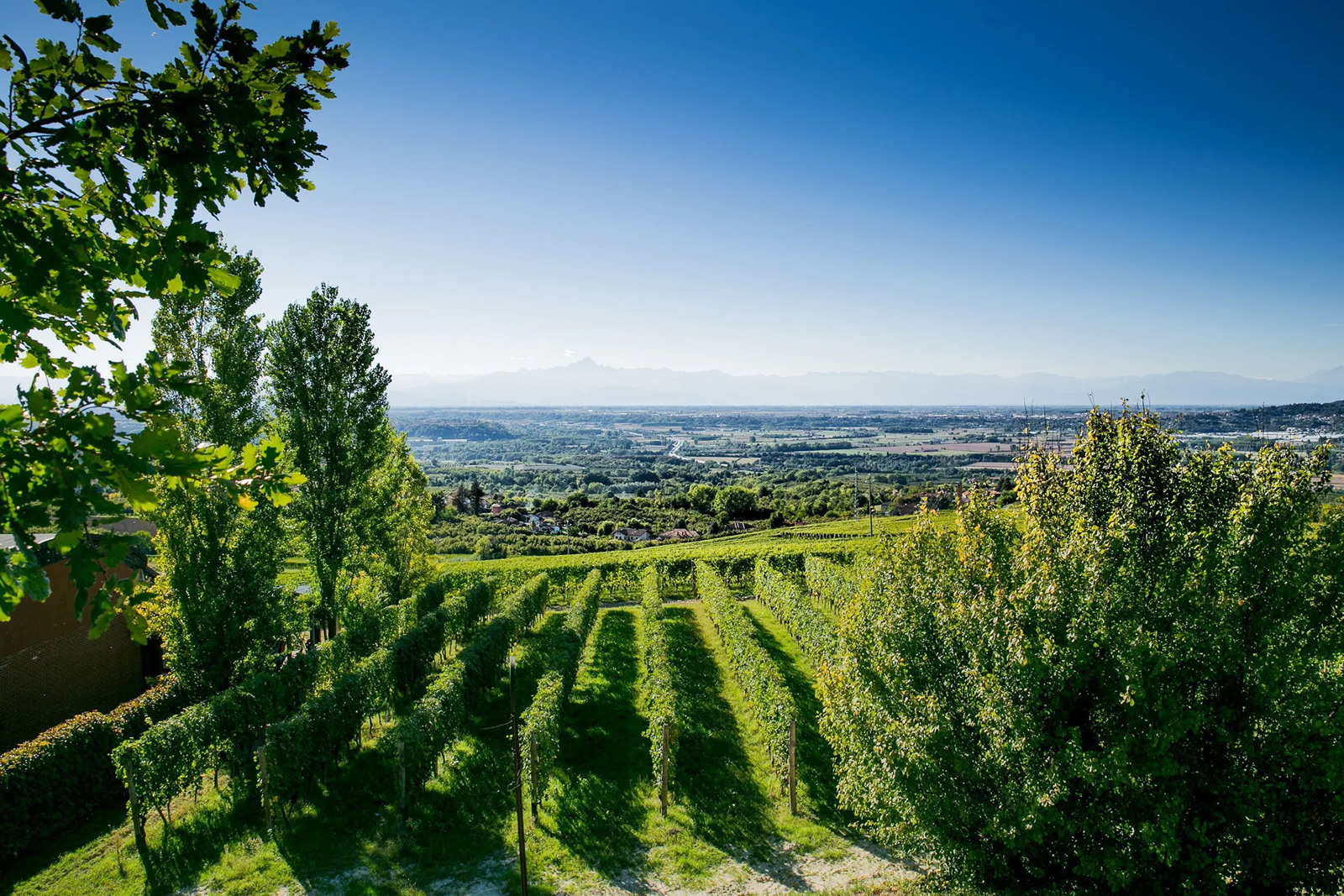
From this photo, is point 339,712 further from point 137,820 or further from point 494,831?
point 494,831

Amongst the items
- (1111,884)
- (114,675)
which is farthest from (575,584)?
(1111,884)

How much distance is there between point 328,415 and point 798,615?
17729 mm

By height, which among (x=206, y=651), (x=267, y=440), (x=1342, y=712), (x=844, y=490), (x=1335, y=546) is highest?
(x=267, y=440)

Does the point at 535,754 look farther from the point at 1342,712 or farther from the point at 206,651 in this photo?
the point at 1342,712

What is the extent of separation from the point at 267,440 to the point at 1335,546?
15.0 meters

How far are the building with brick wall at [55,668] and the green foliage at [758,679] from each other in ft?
48.3

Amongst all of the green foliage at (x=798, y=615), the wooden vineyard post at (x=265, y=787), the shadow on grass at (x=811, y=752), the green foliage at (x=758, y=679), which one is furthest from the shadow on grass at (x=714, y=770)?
the wooden vineyard post at (x=265, y=787)

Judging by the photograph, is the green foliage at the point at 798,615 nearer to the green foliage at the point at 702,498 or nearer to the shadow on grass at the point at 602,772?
the shadow on grass at the point at 602,772

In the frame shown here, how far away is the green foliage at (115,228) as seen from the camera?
2748mm

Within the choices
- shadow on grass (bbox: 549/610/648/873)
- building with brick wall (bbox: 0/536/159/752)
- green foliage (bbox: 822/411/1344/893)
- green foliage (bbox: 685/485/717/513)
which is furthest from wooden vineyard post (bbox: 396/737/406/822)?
green foliage (bbox: 685/485/717/513)

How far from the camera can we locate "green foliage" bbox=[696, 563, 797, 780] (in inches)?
543

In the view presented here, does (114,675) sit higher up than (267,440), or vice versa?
(267,440)

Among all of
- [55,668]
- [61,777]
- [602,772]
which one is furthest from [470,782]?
[55,668]

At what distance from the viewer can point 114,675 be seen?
18.0 meters
